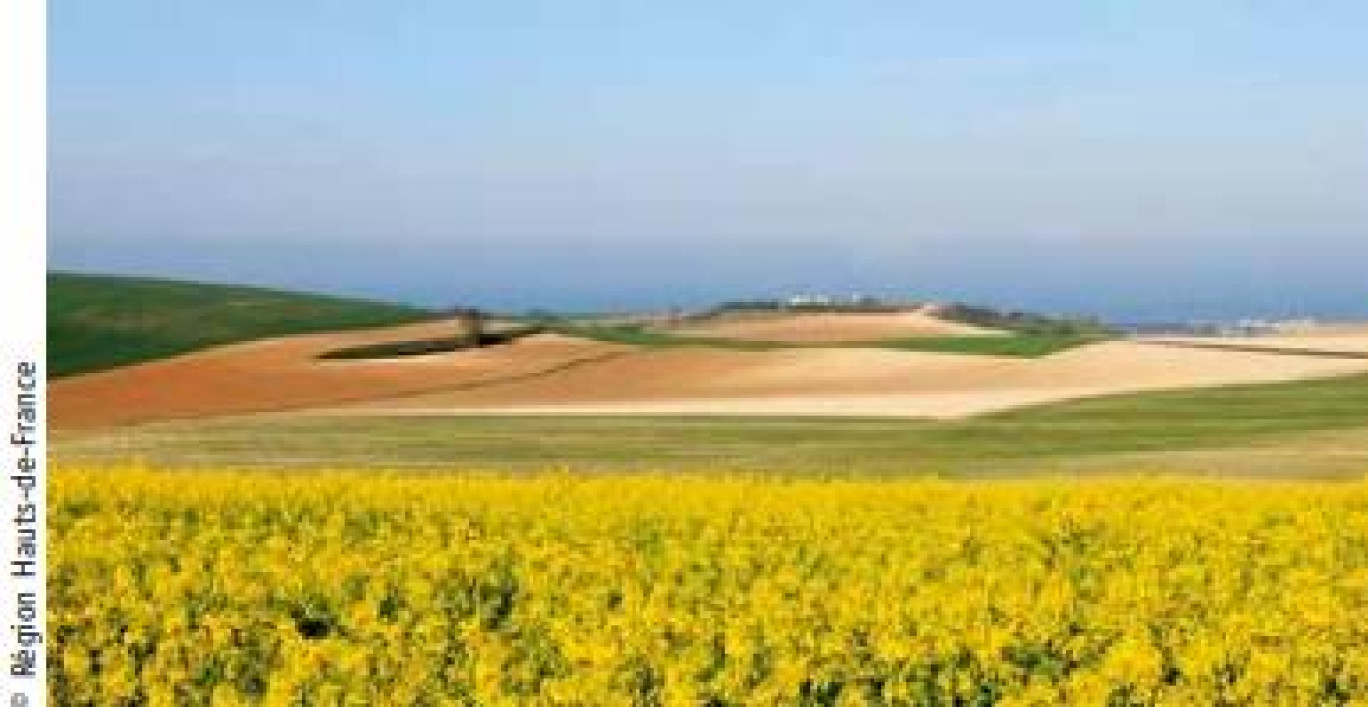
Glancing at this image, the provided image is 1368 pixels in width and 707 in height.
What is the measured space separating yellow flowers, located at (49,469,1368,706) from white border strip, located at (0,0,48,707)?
8.68ft

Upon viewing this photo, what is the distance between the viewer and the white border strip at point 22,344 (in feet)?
25.0

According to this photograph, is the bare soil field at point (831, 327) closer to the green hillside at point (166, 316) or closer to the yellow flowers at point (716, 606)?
the green hillside at point (166, 316)

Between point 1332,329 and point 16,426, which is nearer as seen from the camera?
point 16,426

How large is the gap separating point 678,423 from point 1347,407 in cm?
1334

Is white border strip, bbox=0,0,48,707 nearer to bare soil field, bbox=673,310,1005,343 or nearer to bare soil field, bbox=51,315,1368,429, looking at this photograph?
bare soil field, bbox=51,315,1368,429

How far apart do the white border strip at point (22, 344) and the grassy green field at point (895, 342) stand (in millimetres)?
42361

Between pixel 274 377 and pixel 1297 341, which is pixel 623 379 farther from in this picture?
pixel 1297 341

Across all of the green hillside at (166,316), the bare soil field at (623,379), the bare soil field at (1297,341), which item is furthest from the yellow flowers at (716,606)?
the bare soil field at (1297,341)

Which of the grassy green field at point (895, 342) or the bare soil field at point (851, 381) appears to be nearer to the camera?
the bare soil field at point (851, 381)

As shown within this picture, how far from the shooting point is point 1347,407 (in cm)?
4125

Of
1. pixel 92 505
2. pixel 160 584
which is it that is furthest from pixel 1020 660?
pixel 92 505

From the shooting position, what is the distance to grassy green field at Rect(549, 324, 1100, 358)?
171ft

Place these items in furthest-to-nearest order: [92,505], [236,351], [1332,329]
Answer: [1332,329] → [236,351] → [92,505]

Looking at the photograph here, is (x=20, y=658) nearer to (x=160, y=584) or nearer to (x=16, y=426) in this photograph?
(x=16, y=426)
